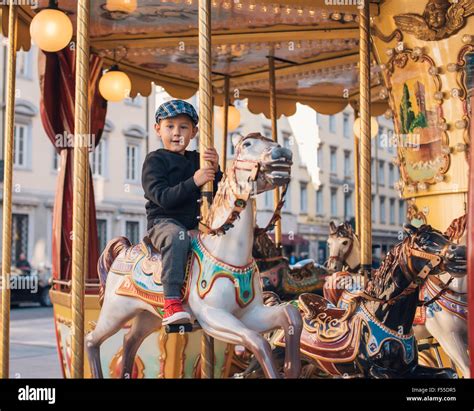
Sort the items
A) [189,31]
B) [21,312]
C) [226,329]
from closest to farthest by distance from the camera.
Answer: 1. [226,329]
2. [189,31]
3. [21,312]

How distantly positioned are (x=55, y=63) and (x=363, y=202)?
13.7 ft

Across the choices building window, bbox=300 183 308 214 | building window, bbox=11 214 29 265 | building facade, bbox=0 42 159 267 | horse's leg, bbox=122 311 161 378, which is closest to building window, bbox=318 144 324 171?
building window, bbox=300 183 308 214

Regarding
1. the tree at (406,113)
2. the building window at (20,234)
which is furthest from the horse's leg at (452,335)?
the building window at (20,234)

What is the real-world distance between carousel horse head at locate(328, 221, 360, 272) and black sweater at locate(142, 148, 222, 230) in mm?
4057

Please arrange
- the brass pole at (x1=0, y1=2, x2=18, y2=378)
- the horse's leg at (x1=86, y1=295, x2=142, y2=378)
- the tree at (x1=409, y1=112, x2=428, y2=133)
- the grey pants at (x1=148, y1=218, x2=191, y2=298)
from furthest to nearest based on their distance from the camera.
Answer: the tree at (x1=409, y1=112, x2=428, y2=133), the brass pole at (x1=0, y1=2, x2=18, y2=378), the horse's leg at (x1=86, y1=295, x2=142, y2=378), the grey pants at (x1=148, y1=218, x2=191, y2=298)

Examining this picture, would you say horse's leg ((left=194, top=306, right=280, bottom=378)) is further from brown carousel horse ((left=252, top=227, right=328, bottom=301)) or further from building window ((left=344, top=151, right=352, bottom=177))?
building window ((left=344, top=151, right=352, bottom=177))

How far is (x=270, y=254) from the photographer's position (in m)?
8.15

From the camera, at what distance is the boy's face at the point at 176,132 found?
4.70 metres

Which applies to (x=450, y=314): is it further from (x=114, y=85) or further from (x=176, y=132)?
(x=114, y=85)

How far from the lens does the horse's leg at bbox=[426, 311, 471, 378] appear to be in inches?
217

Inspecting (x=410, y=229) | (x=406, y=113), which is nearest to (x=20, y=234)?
(x=406, y=113)

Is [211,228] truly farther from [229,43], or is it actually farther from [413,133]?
[229,43]

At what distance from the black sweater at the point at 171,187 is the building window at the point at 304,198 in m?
33.9
